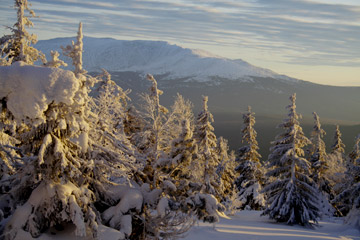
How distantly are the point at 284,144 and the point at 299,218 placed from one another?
6039 millimetres

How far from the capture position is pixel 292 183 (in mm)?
26734

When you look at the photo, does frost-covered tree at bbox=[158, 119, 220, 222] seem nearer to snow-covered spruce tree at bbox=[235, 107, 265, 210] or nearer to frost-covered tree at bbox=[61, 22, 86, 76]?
frost-covered tree at bbox=[61, 22, 86, 76]

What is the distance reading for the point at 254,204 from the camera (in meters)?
37.6

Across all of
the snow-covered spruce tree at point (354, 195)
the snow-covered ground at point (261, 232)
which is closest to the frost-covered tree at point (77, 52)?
the snow-covered ground at point (261, 232)

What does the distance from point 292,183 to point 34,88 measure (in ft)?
79.1

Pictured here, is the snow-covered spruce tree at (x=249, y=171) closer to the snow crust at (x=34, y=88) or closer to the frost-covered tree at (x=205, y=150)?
the frost-covered tree at (x=205, y=150)

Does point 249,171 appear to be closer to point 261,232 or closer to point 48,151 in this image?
point 261,232

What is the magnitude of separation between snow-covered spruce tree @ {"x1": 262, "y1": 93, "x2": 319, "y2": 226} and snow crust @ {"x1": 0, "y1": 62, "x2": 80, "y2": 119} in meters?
23.0

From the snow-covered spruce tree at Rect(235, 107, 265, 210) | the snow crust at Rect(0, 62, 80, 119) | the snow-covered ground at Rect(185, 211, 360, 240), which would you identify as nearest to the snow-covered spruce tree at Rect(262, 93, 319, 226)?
the snow-covered ground at Rect(185, 211, 360, 240)

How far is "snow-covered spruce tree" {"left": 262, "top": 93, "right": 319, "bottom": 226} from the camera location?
26.5 metres

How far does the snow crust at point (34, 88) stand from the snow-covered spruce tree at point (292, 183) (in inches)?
907

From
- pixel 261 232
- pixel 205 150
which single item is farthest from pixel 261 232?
pixel 205 150

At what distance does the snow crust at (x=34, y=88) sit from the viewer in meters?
6.63

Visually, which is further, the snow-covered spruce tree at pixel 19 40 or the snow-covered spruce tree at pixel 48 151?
the snow-covered spruce tree at pixel 19 40
